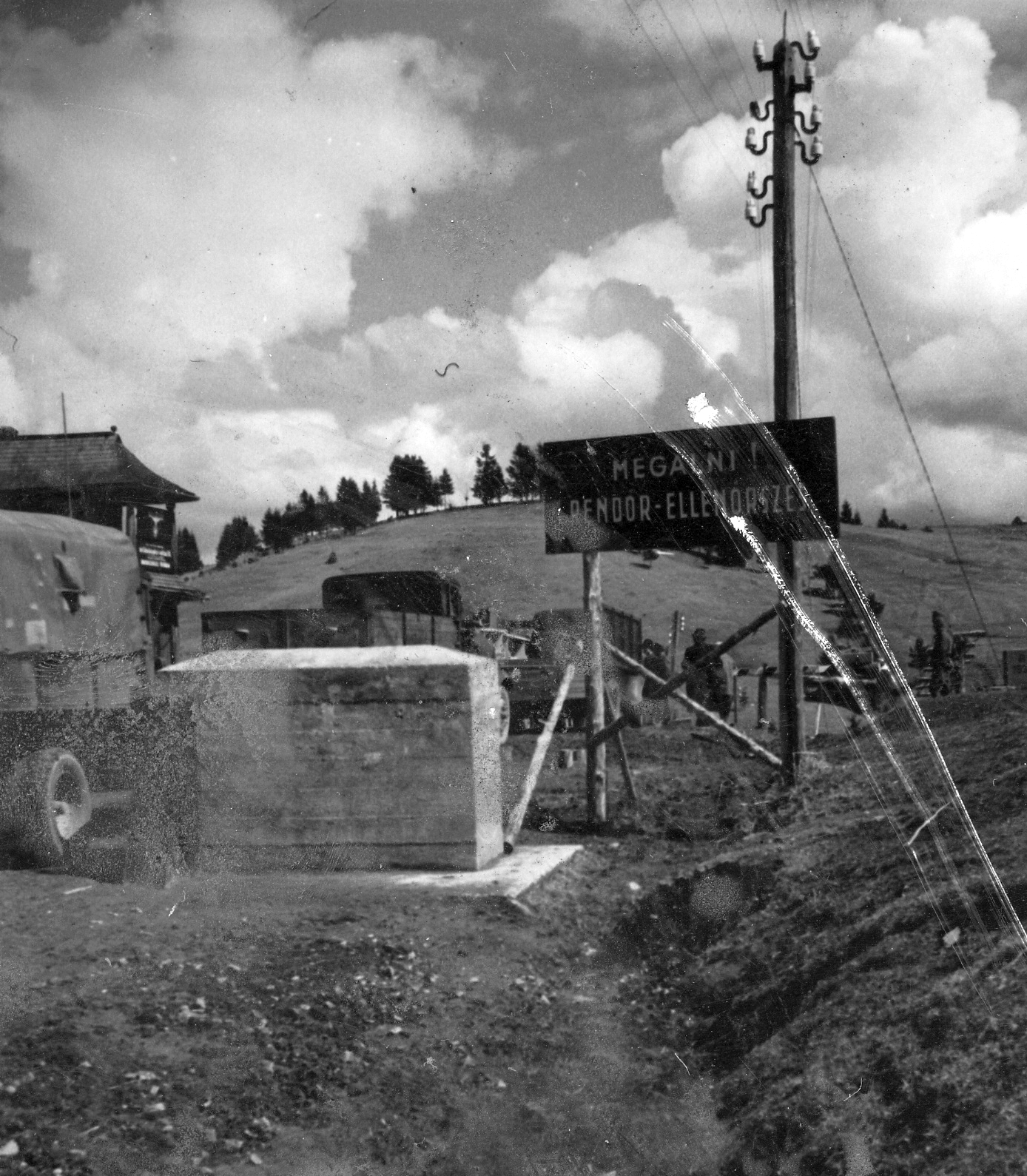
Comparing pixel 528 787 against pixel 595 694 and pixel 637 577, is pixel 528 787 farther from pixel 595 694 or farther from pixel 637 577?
pixel 637 577

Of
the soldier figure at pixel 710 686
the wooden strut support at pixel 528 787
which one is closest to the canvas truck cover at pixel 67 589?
the wooden strut support at pixel 528 787

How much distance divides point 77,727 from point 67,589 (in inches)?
52.5

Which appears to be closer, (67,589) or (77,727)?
(77,727)

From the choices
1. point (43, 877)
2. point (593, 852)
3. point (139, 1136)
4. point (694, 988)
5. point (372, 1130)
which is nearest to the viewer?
point (139, 1136)

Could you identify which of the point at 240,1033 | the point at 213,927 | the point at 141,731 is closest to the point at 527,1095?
the point at 240,1033

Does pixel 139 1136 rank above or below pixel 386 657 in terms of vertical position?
below

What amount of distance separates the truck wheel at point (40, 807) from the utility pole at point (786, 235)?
5.94 m

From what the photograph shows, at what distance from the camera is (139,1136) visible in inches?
129

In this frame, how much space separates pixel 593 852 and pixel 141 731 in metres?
3.63

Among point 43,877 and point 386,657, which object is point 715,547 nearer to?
point 386,657

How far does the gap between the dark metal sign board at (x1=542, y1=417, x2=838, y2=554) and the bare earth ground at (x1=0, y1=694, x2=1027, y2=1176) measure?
2560 millimetres

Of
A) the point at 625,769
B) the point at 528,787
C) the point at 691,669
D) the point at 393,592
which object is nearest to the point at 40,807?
the point at 528,787

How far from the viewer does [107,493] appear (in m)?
11.7

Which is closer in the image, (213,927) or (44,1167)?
(44,1167)
